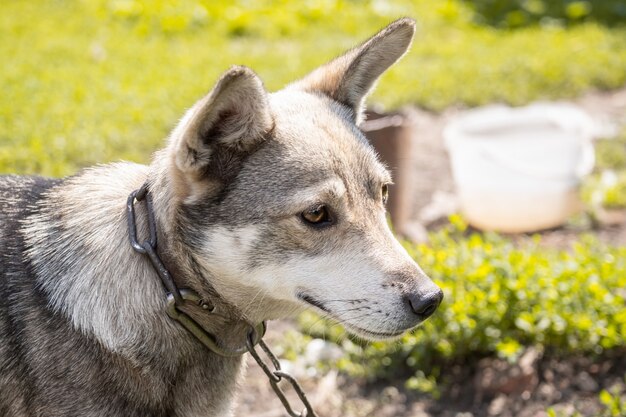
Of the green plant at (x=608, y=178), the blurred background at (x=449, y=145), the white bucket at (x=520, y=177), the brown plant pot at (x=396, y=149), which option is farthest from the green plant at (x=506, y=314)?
the green plant at (x=608, y=178)

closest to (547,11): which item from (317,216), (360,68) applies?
(360,68)

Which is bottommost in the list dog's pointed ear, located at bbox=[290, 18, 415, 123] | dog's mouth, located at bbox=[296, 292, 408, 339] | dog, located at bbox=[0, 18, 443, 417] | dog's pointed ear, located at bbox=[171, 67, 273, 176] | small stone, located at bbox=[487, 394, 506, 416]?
small stone, located at bbox=[487, 394, 506, 416]

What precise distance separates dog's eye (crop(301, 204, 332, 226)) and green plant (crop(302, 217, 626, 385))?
1.34m

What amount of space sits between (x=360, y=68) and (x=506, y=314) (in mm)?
1693

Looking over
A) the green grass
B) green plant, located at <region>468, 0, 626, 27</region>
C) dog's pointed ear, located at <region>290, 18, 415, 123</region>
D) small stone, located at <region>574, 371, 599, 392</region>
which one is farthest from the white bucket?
green plant, located at <region>468, 0, 626, 27</region>

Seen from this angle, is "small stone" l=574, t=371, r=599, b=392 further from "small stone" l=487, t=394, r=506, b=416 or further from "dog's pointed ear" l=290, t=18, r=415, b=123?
"dog's pointed ear" l=290, t=18, r=415, b=123

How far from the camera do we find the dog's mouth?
116 inches

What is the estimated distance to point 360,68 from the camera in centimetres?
341

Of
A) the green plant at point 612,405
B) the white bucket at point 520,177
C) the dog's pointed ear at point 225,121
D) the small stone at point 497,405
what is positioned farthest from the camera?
the white bucket at point 520,177

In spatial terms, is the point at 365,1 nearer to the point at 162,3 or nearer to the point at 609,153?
the point at 162,3

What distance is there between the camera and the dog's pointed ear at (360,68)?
10.8 feet

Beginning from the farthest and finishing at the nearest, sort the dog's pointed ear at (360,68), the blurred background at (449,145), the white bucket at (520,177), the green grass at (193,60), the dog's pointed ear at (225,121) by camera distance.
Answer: the green grass at (193,60)
the white bucket at (520,177)
the blurred background at (449,145)
the dog's pointed ear at (360,68)
the dog's pointed ear at (225,121)

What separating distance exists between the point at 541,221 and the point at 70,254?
421cm

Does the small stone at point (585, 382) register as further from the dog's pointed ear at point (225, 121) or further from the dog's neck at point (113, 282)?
the dog's pointed ear at point (225, 121)
